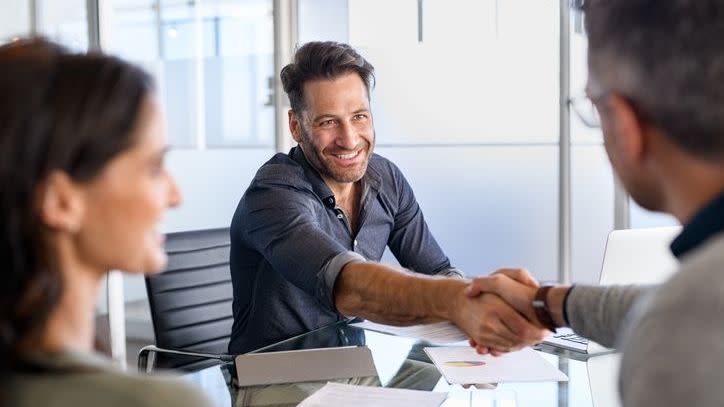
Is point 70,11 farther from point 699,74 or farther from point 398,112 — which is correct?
point 699,74

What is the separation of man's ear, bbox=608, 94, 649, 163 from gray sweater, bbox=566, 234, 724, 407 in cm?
23

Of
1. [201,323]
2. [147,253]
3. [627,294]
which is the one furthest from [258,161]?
[147,253]

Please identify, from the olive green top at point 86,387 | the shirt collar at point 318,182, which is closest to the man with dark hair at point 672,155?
the olive green top at point 86,387

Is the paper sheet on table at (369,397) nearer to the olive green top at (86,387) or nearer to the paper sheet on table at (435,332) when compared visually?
the paper sheet on table at (435,332)

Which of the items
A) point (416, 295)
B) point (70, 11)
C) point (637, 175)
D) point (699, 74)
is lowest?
point (416, 295)

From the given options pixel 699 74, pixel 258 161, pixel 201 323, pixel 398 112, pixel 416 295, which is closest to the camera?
pixel 699 74

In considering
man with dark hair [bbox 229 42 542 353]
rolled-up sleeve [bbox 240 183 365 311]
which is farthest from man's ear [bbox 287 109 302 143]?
rolled-up sleeve [bbox 240 183 365 311]

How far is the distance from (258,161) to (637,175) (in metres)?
4.20

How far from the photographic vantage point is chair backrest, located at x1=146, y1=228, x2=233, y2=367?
269 cm

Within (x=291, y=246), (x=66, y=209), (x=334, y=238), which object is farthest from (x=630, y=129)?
(x=334, y=238)

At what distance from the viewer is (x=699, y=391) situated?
0.78 meters

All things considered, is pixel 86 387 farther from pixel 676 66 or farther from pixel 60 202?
pixel 676 66

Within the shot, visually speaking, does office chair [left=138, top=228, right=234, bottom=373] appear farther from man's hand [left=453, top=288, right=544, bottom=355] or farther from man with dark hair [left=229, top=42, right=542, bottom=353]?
man's hand [left=453, top=288, right=544, bottom=355]

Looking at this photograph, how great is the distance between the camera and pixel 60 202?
92 cm
